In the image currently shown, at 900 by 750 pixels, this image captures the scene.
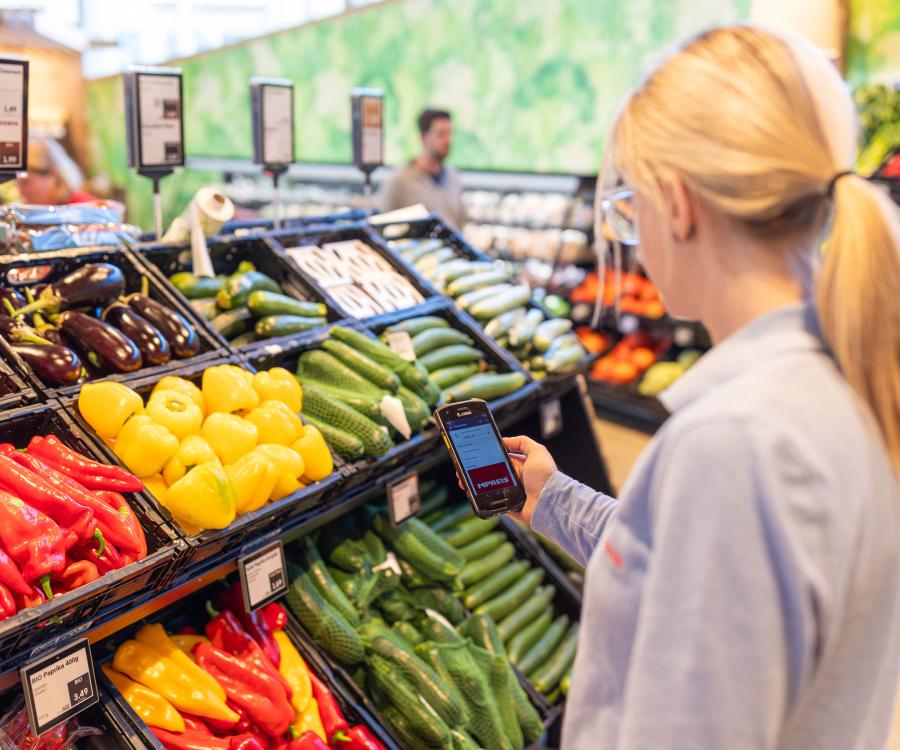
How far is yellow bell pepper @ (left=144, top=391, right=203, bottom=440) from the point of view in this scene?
1913 millimetres

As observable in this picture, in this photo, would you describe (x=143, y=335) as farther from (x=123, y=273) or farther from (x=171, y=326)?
(x=123, y=273)

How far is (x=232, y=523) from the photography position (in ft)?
5.88

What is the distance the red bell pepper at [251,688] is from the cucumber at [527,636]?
2.62ft

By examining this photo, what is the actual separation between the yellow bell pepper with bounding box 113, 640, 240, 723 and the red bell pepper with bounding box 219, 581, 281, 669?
0.20 meters

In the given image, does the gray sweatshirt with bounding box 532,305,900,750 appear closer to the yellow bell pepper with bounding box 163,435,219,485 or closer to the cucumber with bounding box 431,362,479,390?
the yellow bell pepper with bounding box 163,435,219,485

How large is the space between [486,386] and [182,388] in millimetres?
1052

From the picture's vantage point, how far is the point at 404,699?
209 cm

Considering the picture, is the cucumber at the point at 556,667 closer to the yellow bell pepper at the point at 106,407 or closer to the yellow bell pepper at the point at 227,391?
the yellow bell pepper at the point at 227,391

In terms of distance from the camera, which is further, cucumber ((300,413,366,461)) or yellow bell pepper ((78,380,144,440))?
cucumber ((300,413,366,461))

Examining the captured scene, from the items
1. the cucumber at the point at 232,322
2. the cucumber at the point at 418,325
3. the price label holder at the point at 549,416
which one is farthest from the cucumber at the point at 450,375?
the cucumber at the point at 232,322

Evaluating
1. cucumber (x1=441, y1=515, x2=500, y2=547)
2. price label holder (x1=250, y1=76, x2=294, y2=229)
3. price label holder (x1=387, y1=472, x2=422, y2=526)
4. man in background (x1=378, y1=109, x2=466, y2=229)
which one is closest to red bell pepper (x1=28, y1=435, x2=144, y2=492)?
price label holder (x1=387, y1=472, x2=422, y2=526)

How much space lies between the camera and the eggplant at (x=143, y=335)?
2.13 m

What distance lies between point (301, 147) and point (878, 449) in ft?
30.7

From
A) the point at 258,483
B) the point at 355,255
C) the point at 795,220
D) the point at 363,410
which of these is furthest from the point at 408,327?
the point at 795,220
